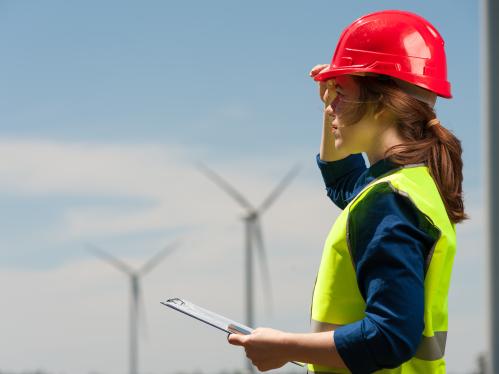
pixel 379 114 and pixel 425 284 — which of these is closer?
pixel 425 284

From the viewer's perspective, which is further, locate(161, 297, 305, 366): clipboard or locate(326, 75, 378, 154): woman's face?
locate(326, 75, 378, 154): woman's face

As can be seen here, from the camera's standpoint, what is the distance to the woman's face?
2.97 metres

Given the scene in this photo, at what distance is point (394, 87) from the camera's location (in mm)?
2957

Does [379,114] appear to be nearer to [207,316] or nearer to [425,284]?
[425,284]

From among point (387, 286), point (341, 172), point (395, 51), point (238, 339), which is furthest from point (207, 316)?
point (341, 172)

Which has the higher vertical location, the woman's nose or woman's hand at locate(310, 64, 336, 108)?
woman's hand at locate(310, 64, 336, 108)

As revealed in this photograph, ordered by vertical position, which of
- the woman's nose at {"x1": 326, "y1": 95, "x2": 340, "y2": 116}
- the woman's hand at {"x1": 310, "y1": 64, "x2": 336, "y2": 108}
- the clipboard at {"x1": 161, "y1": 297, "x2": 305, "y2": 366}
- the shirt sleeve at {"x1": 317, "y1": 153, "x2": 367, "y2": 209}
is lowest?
→ the clipboard at {"x1": 161, "y1": 297, "x2": 305, "y2": 366}

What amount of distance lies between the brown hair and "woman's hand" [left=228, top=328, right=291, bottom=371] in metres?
0.63

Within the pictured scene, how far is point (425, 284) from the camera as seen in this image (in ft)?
9.05

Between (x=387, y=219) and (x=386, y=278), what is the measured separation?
0.55 ft

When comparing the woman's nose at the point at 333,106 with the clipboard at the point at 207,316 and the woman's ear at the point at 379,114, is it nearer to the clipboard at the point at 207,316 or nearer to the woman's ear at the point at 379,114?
the woman's ear at the point at 379,114

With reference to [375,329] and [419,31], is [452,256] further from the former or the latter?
[419,31]

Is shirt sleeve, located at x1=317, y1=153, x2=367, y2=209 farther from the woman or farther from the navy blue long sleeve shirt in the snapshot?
the navy blue long sleeve shirt

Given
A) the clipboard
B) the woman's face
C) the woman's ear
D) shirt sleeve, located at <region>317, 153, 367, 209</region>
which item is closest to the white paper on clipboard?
the clipboard
